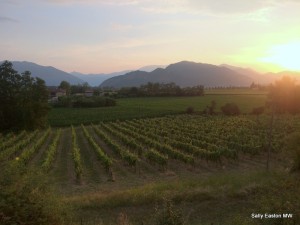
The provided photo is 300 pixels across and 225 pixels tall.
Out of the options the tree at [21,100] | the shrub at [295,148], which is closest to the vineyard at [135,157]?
the shrub at [295,148]

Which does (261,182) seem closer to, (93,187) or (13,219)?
(93,187)

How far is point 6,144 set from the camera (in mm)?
37156

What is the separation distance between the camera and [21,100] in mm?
57312

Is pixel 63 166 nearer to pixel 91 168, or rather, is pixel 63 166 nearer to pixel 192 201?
pixel 91 168

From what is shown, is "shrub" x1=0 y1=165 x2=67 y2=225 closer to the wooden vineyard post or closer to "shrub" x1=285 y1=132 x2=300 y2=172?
the wooden vineyard post

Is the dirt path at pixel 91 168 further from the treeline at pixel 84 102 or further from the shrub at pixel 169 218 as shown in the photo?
the treeline at pixel 84 102

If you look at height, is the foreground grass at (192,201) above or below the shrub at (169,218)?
below

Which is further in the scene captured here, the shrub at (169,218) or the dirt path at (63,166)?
the dirt path at (63,166)

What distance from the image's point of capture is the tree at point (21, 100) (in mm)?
56156

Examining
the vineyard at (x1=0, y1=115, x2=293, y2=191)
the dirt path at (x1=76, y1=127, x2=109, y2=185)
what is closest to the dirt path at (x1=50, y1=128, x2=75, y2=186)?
the vineyard at (x1=0, y1=115, x2=293, y2=191)

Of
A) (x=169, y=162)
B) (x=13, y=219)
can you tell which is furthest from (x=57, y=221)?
(x=169, y=162)

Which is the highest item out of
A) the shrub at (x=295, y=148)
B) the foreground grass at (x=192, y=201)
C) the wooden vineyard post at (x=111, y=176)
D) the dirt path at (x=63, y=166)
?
the shrub at (x=295, y=148)

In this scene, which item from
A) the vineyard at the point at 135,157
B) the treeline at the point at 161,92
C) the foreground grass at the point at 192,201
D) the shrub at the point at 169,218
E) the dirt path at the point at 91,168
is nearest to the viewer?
the shrub at the point at 169,218

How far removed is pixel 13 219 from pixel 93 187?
13865 millimetres
